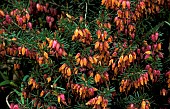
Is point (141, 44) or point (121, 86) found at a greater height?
point (141, 44)

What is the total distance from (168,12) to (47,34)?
1414 millimetres

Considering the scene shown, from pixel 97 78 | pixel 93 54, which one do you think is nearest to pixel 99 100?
pixel 97 78

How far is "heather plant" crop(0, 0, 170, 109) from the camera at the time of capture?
363 centimetres

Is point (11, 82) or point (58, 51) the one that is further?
point (11, 82)

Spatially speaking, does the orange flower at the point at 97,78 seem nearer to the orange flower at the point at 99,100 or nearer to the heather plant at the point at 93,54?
the heather plant at the point at 93,54

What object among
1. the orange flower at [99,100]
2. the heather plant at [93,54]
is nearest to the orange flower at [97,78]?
the heather plant at [93,54]

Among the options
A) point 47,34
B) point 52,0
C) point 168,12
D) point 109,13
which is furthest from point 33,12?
point 168,12

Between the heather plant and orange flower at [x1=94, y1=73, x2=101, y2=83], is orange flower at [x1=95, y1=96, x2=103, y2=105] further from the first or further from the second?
orange flower at [x1=94, y1=73, x2=101, y2=83]

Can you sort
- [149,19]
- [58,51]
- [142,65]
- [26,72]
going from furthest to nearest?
[26,72]
[149,19]
[142,65]
[58,51]

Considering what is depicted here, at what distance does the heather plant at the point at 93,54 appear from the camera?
3.63 metres

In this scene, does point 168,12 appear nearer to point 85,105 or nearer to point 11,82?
point 85,105

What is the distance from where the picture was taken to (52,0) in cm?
427

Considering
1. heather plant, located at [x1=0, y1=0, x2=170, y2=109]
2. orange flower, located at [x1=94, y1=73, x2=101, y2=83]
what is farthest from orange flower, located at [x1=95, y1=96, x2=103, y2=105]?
orange flower, located at [x1=94, y1=73, x2=101, y2=83]

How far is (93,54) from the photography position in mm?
3729
